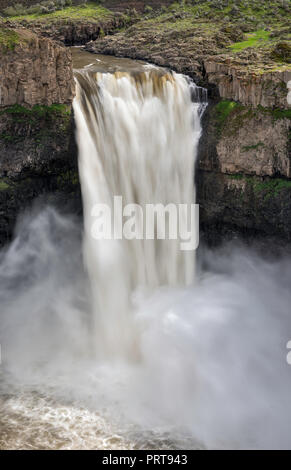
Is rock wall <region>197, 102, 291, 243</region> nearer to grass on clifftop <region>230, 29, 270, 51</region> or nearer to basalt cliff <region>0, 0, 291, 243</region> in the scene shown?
basalt cliff <region>0, 0, 291, 243</region>

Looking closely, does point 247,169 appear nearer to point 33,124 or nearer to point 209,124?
point 209,124

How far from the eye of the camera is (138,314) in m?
20.4

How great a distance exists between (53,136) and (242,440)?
14346mm

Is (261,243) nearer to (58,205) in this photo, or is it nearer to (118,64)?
(58,205)

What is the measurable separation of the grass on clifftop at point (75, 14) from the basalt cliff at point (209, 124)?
5909mm

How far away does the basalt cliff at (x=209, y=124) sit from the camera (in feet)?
64.0

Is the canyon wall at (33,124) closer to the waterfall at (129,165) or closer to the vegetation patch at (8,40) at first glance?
the vegetation patch at (8,40)

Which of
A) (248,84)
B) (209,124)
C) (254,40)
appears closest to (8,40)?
(209,124)

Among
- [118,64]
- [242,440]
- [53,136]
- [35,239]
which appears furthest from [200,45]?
[242,440]

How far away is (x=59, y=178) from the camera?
2088 centimetres

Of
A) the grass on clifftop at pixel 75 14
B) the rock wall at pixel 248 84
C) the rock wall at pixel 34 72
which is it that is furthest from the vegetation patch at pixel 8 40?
the grass on clifftop at pixel 75 14

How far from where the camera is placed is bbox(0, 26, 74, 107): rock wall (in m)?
18.9

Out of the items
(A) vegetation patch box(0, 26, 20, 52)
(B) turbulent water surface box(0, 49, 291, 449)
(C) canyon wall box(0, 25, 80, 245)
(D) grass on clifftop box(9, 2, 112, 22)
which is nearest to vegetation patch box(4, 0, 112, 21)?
(D) grass on clifftop box(9, 2, 112, 22)

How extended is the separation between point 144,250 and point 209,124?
6.91m
